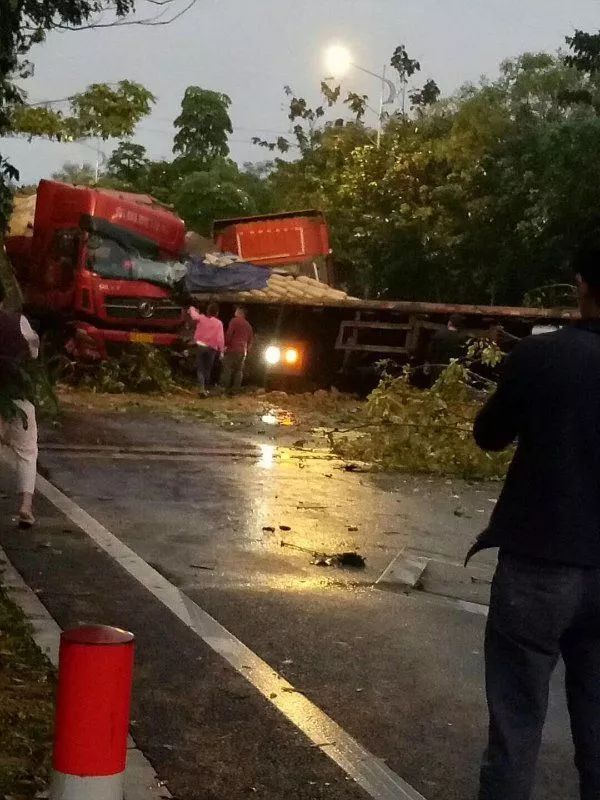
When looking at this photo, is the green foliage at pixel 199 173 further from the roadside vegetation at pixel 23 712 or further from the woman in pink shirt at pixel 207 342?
the roadside vegetation at pixel 23 712

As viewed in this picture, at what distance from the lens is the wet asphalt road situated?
4.84m

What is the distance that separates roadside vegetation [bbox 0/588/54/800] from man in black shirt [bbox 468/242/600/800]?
1.73 m

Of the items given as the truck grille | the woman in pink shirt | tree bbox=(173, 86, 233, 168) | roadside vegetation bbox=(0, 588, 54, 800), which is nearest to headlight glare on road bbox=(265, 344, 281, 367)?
the woman in pink shirt

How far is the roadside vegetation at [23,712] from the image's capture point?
4262mm

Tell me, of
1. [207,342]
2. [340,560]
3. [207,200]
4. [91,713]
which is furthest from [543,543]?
[207,200]

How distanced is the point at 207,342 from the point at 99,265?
8.14 ft

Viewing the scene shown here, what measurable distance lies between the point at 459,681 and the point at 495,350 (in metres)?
9.23

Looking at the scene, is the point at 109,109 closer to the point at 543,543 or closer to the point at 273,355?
the point at 273,355

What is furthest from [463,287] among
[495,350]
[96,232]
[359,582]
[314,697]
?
[314,697]

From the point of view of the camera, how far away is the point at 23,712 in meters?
4.91

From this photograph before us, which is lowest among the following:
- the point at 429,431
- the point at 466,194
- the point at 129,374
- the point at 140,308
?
the point at 129,374

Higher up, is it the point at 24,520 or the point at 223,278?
the point at 223,278

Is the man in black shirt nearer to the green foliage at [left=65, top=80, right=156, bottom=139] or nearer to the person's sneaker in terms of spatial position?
the person's sneaker

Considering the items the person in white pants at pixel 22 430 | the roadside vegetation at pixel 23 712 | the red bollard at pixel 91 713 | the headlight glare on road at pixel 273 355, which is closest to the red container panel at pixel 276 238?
the headlight glare on road at pixel 273 355
